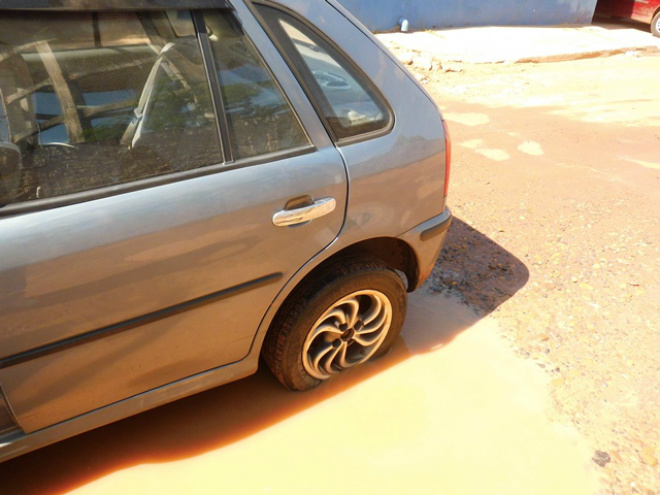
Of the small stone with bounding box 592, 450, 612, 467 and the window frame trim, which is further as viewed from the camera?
the small stone with bounding box 592, 450, 612, 467

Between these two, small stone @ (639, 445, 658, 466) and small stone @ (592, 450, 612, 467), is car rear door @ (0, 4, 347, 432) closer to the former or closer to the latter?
small stone @ (592, 450, 612, 467)

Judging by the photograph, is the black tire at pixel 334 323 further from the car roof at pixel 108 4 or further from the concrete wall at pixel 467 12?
the concrete wall at pixel 467 12

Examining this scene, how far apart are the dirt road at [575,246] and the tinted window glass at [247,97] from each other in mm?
1835

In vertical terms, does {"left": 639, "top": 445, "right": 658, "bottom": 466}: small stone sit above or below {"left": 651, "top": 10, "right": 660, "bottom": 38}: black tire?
below

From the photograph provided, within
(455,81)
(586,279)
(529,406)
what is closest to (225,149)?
(529,406)

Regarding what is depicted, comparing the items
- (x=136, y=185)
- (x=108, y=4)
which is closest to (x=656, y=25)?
(x=108, y=4)

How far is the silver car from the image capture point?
1858 millimetres

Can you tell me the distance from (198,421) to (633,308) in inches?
103

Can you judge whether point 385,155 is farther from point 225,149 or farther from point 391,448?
point 391,448

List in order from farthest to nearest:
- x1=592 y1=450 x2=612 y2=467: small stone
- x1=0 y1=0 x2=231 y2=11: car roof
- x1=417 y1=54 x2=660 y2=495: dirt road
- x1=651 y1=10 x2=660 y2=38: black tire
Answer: x1=651 y1=10 x2=660 y2=38: black tire, x1=417 y1=54 x2=660 y2=495: dirt road, x1=592 y1=450 x2=612 y2=467: small stone, x1=0 y1=0 x2=231 y2=11: car roof

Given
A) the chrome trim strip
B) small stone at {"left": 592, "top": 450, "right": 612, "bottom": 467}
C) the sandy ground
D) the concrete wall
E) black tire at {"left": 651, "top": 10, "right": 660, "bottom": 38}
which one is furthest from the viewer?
black tire at {"left": 651, "top": 10, "right": 660, "bottom": 38}

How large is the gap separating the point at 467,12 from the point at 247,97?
9712 millimetres

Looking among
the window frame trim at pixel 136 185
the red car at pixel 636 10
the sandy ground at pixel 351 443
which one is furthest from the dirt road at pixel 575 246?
the red car at pixel 636 10

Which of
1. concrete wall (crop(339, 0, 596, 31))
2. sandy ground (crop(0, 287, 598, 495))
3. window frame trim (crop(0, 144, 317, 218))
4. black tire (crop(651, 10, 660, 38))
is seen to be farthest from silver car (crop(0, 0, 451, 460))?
black tire (crop(651, 10, 660, 38))
